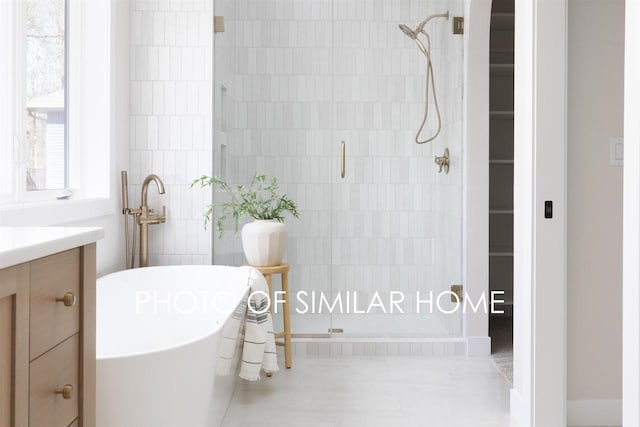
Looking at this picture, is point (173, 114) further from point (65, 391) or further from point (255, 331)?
point (65, 391)

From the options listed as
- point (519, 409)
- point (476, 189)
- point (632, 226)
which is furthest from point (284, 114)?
point (632, 226)

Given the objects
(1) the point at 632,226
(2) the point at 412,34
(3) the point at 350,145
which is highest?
(2) the point at 412,34

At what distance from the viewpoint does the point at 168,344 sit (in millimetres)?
3270

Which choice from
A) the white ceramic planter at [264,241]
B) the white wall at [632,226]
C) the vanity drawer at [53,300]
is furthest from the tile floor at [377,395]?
the vanity drawer at [53,300]

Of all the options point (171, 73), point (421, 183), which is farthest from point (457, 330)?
point (171, 73)

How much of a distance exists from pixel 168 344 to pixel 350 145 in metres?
1.71

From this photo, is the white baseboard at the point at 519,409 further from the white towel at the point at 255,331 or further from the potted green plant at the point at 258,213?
the potted green plant at the point at 258,213

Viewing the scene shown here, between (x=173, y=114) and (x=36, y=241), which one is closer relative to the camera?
(x=36, y=241)

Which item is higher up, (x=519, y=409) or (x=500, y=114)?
(x=500, y=114)

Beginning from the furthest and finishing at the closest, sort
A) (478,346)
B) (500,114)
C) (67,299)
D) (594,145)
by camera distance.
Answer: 1. (500,114)
2. (478,346)
3. (594,145)
4. (67,299)

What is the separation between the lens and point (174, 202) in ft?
13.0

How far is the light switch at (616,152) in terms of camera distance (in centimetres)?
280

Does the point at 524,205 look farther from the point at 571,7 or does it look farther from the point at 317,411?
the point at 317,411

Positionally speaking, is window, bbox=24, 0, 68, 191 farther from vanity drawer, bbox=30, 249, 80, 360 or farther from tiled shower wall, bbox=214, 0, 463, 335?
vanity drawer, bbox=30, 249, 80, 360
